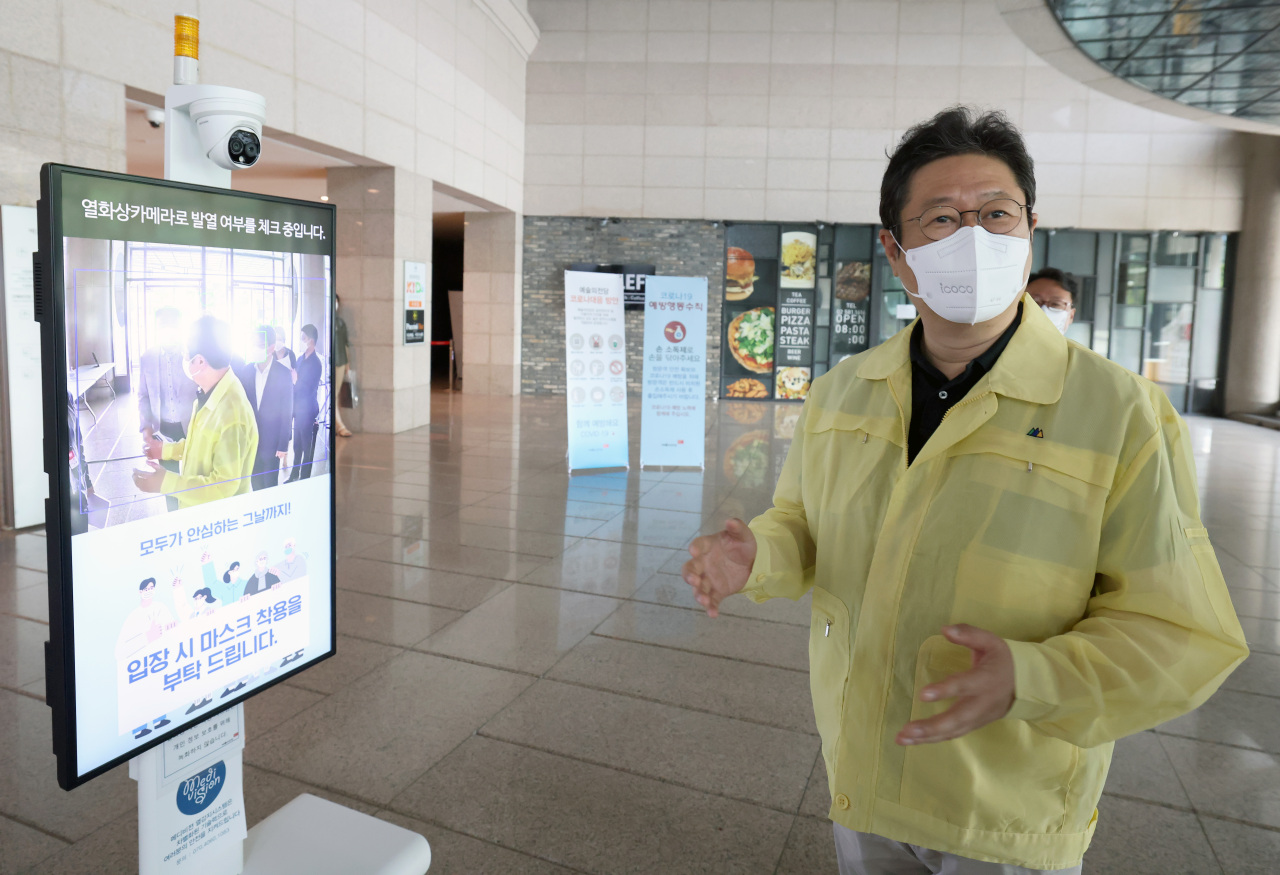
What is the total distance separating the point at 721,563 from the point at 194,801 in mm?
1469

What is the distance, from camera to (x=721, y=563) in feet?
5.53

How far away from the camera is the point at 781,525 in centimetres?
187

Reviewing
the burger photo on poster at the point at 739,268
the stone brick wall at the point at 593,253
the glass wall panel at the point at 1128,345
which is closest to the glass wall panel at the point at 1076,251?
the glass wall panel at the point at 1128,345

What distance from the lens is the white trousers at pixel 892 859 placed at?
1.51 metres

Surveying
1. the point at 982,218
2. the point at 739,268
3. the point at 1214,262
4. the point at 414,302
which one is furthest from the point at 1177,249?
the point at 982,218

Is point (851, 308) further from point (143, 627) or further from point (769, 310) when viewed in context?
point (143, 627)

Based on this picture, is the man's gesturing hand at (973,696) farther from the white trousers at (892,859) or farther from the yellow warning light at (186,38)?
the yellow warning light at (186,38)

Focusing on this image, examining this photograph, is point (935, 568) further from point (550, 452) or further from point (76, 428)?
point (550, 452)

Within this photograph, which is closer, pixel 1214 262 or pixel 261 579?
pixel 261 579

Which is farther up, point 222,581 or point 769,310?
point 769,310

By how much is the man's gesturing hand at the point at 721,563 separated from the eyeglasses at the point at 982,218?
700 millimetres

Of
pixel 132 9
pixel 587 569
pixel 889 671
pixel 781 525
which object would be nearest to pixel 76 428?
pixel 781 525

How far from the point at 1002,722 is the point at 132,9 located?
26.1ft

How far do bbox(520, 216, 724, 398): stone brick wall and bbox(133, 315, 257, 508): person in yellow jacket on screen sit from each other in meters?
15.7
